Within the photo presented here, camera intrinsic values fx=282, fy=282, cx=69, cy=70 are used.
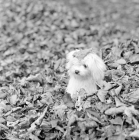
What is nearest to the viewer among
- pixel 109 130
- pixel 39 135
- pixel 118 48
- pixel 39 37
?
pixel 109 130

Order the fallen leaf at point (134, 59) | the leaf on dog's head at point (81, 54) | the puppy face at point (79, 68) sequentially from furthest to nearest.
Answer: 1. the fallen leaf at point (134, 59)
2. the leaf on dog's head at point (81, 54)
3. the puppy face at point (79, 68)

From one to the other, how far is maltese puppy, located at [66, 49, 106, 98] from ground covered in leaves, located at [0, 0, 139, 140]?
17 centimetres

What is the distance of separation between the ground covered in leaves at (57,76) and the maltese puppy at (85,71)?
171 millimetres

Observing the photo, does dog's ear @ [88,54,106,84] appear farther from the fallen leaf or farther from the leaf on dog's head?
the fallen leaf

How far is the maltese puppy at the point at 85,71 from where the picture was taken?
15.1 ft

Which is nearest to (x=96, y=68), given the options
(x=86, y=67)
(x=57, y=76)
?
(x=86, y=67)

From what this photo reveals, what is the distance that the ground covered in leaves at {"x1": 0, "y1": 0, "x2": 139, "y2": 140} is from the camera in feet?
13.5

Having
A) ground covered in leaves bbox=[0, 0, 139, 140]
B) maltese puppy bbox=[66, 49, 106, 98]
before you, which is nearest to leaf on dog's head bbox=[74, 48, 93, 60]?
maltese puppy bbox=[66, 49, 106, 98]

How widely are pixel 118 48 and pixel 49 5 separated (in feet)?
14.9

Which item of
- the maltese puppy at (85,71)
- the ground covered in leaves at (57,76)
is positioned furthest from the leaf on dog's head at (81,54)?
the ground covered in leaves at (57,76)

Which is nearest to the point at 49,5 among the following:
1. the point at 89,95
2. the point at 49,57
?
the point at 49,57

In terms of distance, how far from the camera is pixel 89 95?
15.0 feet

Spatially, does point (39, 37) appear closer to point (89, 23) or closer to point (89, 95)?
point (89, 23)

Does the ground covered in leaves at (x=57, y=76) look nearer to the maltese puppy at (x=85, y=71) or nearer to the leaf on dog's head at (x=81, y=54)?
the maltese puppy at (x=85, y=71)
